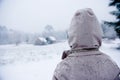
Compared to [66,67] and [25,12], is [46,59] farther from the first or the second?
[66,67]

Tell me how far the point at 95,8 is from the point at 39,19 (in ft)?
1.86

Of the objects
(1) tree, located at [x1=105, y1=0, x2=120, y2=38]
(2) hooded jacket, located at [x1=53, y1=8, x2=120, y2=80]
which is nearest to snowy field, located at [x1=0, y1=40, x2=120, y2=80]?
(1) tree, located at [x1=105, y1=0, x2=120, y2=38]

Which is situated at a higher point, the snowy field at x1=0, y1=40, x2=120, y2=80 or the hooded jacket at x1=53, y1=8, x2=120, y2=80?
the hooded jacket at x1=53, y1=8, x2=120, y2=80

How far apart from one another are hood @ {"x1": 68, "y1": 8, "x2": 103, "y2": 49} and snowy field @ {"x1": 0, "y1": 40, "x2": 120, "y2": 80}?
873mm

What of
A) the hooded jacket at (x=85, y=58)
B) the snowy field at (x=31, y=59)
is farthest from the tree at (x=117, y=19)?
the hooded jacket at (x=85, y=58)

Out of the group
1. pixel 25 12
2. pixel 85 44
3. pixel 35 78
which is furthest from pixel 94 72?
pixel 25 12

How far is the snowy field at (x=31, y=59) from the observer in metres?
1.79

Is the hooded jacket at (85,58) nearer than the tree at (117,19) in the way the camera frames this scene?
Yes

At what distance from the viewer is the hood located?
3.07 ft

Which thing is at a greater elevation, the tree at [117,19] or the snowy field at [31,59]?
the tree at [117,19]

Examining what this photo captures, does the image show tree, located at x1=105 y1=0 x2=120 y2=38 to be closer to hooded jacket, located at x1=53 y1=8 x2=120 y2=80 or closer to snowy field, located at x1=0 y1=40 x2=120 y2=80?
snowy field, located at x1=0 y1=40 x2=120 y2=80

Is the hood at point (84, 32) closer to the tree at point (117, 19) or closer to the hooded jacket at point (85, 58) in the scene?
the hooded jacket at point (85, 58)

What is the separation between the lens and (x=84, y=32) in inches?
37.1

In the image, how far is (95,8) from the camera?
1.85 m
